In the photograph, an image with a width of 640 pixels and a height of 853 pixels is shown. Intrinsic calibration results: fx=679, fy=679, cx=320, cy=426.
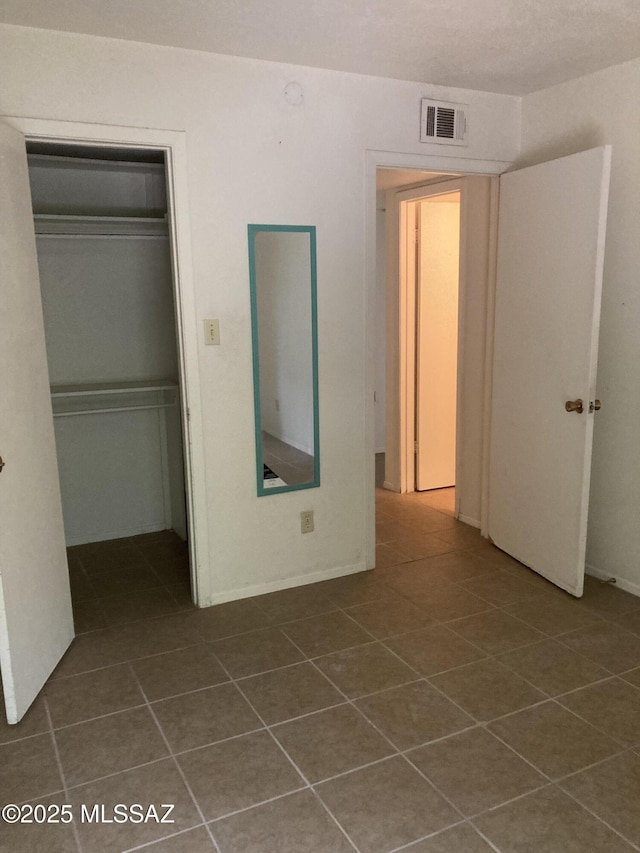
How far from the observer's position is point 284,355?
10.3 ft

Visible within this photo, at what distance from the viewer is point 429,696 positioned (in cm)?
242

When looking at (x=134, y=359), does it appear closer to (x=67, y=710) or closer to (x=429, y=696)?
(x=67, y=710)

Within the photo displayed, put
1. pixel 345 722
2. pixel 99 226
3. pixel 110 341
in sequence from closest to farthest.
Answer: pixel 345 722
pixel 99 226
pixel 110 341

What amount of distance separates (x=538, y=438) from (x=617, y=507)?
19.5 inches

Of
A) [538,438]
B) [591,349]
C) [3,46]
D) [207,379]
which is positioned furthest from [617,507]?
[3,46]

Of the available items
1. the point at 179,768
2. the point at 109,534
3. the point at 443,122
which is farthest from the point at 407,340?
the point at 179,768

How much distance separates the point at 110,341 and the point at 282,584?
5.61ft

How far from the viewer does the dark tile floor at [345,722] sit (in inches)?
72.9

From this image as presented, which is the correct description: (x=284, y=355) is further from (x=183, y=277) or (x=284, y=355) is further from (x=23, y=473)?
(x=23, y=473)

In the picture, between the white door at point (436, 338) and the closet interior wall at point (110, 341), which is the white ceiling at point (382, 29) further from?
the white door at point (436, 338)

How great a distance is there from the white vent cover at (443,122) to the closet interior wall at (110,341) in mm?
1414

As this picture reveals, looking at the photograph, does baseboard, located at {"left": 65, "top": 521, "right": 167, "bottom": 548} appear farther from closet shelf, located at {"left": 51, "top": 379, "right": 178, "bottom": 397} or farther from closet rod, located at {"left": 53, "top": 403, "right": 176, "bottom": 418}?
closet shelf, located at {"left": 51, "top": 379, "right": 178, "bottom": 397}

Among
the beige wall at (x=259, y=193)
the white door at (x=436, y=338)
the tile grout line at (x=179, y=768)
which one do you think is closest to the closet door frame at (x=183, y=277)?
the beige wall at (x=259, y=193)

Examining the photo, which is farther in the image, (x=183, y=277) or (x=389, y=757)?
(x=183, y=277)
